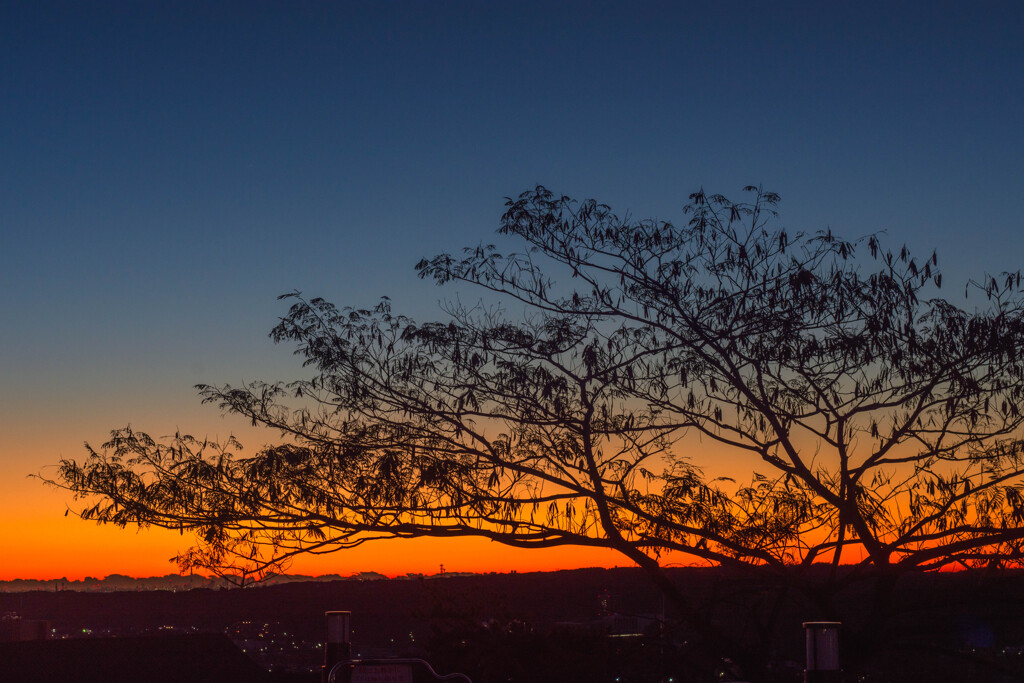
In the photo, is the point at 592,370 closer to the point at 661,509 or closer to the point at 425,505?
the point at 661,509

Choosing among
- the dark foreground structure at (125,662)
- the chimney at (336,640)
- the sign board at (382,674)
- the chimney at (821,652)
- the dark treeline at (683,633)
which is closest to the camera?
the sign board at (382,674)

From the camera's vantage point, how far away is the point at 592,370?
12.8 metres

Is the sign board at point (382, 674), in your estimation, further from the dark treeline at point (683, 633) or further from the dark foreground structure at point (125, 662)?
the dark foreground structure at point (125, 662)

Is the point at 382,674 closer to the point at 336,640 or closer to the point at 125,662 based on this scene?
the point at 336,640

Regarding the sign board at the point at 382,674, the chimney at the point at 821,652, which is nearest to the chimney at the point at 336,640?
the sign board at the point at 382,674

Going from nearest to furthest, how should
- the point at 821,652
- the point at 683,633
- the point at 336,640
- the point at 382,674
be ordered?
the point at 382,674 → the point at 821,652 → the point at 336,640 → the point at 683,633

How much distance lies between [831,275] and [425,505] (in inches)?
228

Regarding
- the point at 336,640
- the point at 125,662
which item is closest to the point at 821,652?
the point at 336,640

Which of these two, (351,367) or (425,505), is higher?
(351,367)

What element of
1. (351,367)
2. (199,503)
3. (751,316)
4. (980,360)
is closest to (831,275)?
(751,316)

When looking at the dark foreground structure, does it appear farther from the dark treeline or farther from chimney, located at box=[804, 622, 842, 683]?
chimney, located at box=[804, 622, 842, 683]

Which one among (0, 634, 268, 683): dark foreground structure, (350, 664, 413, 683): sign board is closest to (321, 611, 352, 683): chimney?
(350, 664, 413, 683): sign board

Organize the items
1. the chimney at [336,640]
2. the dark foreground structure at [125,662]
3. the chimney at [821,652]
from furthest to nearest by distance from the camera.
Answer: the dark foreground structure at [125,662] < the chimney at [336,640] < the chimney at [821,652]

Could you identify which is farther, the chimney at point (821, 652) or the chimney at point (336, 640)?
the chimney at point (336, 640)
